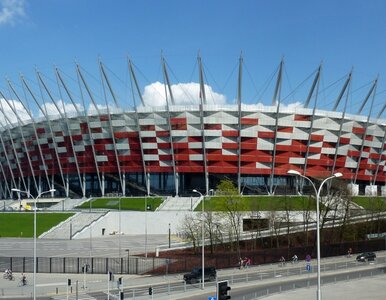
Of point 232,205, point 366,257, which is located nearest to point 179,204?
point 232,205

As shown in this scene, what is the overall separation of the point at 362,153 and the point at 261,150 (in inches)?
833

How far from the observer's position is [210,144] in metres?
102

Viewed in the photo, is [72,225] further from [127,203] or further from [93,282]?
[93,282]

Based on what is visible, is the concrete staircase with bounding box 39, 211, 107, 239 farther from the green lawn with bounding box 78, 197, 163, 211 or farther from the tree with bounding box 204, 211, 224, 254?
the tree with bounding box 204, 211, 224, 254

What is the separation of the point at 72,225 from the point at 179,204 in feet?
66.2

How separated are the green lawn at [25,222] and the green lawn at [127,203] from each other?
10.1 metres

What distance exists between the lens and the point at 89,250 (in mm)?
65000

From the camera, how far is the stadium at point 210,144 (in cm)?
10131

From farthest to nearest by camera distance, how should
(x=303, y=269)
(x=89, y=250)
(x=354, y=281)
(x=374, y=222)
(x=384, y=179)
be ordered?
(x=384, y=179), (x=374, y=222), (x=89, y=250), (x=303, y=269), (x=354, y=281)

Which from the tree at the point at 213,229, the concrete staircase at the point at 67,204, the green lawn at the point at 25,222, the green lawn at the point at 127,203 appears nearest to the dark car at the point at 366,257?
the tree at the point at 213,229

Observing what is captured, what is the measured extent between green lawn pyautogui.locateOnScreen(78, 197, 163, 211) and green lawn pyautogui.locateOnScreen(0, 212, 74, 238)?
33.1 ft

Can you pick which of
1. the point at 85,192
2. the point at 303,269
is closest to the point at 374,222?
the point at 303,269

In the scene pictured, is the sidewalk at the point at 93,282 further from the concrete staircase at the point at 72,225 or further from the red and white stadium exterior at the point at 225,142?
the red and white stadium exterior at the point at 225,142

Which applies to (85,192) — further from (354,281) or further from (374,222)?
(354,281)
